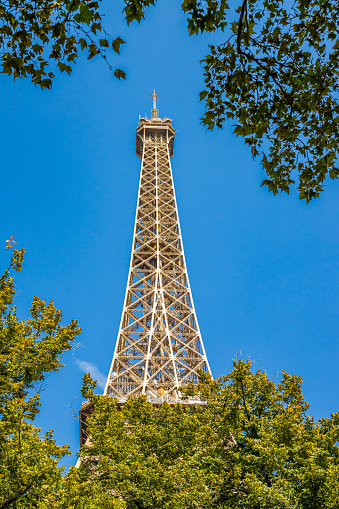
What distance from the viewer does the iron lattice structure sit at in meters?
33.6

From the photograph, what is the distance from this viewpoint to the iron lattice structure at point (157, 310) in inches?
1321

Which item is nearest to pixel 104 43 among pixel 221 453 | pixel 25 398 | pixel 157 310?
pixel 25 398

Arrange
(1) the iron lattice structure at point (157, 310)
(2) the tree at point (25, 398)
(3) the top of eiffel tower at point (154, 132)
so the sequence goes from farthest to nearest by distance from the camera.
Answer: (3) the top of eiffel tower at point (154, 132)
(1) the iron lattice structure at point (157, 310)
(2) the tree at point (25, 398)

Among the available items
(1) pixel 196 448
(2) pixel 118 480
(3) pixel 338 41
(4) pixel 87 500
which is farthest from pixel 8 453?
(3) pixel 338 41

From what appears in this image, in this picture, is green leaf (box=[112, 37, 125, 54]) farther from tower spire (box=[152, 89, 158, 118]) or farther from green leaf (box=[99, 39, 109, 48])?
tower spire (box=[152, 89, 158, 118])

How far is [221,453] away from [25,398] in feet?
22.5

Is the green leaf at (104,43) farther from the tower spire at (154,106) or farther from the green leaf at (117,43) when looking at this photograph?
the tower spire at (154,106)

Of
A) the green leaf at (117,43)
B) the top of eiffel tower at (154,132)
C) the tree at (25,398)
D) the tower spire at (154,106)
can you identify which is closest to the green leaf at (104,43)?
the green leaf at (117,43)

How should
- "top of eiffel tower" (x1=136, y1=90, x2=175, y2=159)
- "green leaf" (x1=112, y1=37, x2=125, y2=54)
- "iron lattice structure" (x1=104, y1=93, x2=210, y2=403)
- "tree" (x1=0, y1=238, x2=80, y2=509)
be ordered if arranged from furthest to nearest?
"top of eiffel tower" (x1=136, y1=90, x2=175, y2=159) < "iron lattice structure" (x1=104, y1=93, x2=210, y2=403) < "tree" (x1=0, y1=238, x2=80, y2=509) < "green leaf" (x1=112, y1=37, x2=125, y2=54)

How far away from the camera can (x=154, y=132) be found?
5844cm

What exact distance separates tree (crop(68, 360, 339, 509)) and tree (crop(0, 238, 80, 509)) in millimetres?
1222

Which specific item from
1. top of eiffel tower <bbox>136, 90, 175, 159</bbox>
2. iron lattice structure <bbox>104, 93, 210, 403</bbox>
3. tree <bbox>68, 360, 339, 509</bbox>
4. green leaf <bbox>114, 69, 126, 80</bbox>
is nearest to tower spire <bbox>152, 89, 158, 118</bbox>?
top of eiffel tower <bbox>136, 90, 175, 159</bbox>

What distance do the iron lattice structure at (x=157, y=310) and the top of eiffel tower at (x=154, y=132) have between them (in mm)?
2308

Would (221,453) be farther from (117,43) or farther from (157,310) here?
(157,310)
